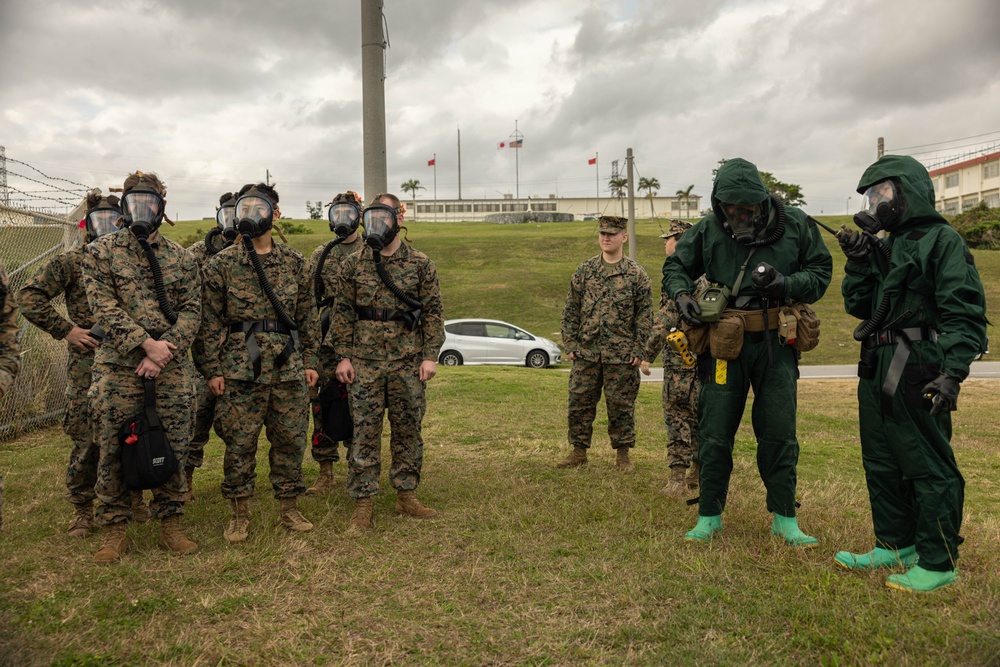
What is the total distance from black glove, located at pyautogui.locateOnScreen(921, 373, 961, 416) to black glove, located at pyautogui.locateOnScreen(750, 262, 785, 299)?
1.01 meters

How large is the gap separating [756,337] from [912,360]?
91 centimetres

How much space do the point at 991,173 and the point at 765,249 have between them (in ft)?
279

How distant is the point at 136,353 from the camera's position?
14.6ft

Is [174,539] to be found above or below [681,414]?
below

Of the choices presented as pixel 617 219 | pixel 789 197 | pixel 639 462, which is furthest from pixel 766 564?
pixel 789 197

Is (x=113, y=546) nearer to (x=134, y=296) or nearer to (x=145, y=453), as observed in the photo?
(x=145, y=453)

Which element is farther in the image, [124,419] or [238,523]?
[238,523]

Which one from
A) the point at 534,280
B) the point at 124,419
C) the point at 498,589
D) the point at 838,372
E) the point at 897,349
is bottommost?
the point at 838,372

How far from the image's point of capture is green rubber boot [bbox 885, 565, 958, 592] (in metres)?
3.79

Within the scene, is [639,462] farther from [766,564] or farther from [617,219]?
[766,564]

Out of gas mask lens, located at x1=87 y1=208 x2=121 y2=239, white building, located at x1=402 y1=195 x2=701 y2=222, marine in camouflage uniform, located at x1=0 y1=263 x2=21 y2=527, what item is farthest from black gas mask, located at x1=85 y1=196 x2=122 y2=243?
white building, located at x1=402 y1=195 x2=701 y2=222

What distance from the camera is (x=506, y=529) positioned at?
4988 millimetres

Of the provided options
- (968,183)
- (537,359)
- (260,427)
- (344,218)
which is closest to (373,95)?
(344,218)

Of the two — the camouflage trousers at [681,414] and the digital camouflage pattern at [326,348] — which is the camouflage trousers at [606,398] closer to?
the camouflage trousers at [681,414]
